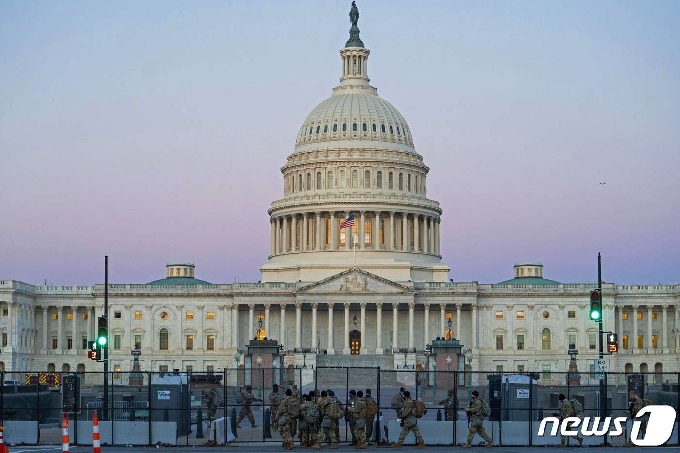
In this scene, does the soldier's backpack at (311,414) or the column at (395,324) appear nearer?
the soldier's backpack at (311,414)

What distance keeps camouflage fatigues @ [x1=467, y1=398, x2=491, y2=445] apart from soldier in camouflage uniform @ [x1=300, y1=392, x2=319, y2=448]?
591cm

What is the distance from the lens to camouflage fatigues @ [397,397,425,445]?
184 feet

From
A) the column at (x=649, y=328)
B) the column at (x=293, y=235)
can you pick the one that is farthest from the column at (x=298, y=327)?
the column at (x=649, y=328)

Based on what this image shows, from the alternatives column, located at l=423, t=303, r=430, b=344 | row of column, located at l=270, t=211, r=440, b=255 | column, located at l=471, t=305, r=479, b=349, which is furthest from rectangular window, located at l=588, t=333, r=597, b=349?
row of column, located at l=270, t=211, r=440, b=255

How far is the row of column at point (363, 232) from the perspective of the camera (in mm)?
170250

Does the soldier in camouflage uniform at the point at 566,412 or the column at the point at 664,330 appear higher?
the column at the point at 664,330

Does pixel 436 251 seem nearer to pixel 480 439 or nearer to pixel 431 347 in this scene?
pixel 431 347

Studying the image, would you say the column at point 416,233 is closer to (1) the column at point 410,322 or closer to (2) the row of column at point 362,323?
(2) the row of column at point 362,323

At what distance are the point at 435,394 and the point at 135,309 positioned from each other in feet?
218

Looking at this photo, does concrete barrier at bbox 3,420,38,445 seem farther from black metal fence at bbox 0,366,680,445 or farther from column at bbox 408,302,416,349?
column at bbox 408,302,416,349

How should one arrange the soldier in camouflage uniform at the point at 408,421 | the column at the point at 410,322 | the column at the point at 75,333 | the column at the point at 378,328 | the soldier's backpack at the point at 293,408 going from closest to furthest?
the soldier in camouflage uniform at the point at 408,421 < the soldier's backpack at the point at 293,408 < the column at the point at 378,328 < the column at the point at 410,322 < the column at the point at 75,333

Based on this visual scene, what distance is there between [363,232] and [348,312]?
14.9m

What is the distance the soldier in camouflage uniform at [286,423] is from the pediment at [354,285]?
10016 cm

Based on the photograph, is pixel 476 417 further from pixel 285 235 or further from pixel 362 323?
pixel 285 235
